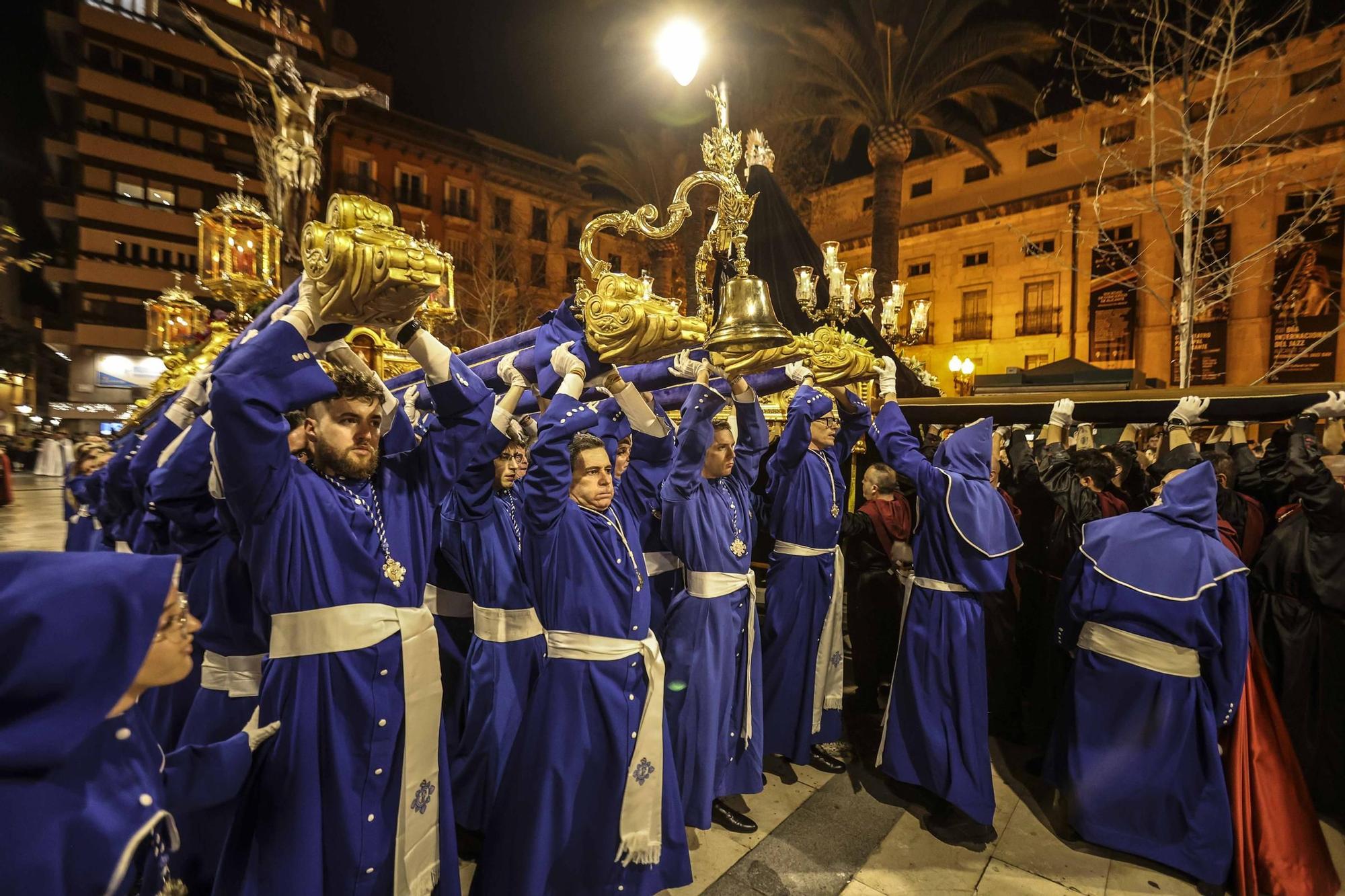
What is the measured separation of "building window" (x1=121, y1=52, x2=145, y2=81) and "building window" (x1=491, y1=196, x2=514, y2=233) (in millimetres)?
21259

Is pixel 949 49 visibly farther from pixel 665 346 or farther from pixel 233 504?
pixel 233 504

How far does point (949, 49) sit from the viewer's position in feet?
42.7

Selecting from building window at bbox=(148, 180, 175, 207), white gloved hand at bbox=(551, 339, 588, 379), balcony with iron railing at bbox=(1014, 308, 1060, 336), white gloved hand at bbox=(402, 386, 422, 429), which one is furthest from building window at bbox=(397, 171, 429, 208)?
white gloved hand at bbox=(551, 339, 588, 379)

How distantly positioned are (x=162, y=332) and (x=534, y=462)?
12.1ft

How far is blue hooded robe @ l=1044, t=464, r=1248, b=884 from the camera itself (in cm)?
357

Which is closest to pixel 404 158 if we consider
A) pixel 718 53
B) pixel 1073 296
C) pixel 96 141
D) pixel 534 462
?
pixel 96 141

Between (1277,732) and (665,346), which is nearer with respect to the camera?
(665,346)

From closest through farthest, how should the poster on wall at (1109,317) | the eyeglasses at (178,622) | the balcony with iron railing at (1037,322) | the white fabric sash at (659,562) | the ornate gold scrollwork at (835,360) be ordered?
the eyeglasses at (178,622)
the ornate gold scrollwork at (835,360)
the white fabric sash at (659,562)
the poster on wall at (1109,317)
the balcony with iron railing at (1037,322)

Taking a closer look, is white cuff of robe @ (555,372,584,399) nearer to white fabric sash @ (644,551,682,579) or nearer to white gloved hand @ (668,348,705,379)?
white gloved hand @ (668,348,705,379)

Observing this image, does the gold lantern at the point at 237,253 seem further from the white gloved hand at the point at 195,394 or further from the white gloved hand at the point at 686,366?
the white gloved hand at the point at 686,366

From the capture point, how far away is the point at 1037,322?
96.5ft

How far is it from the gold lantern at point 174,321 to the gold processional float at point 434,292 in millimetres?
11

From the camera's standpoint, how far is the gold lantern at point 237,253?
444 cm

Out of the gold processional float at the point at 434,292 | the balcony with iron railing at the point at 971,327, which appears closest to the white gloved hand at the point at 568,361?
the gold processional float at the point at 434,292
